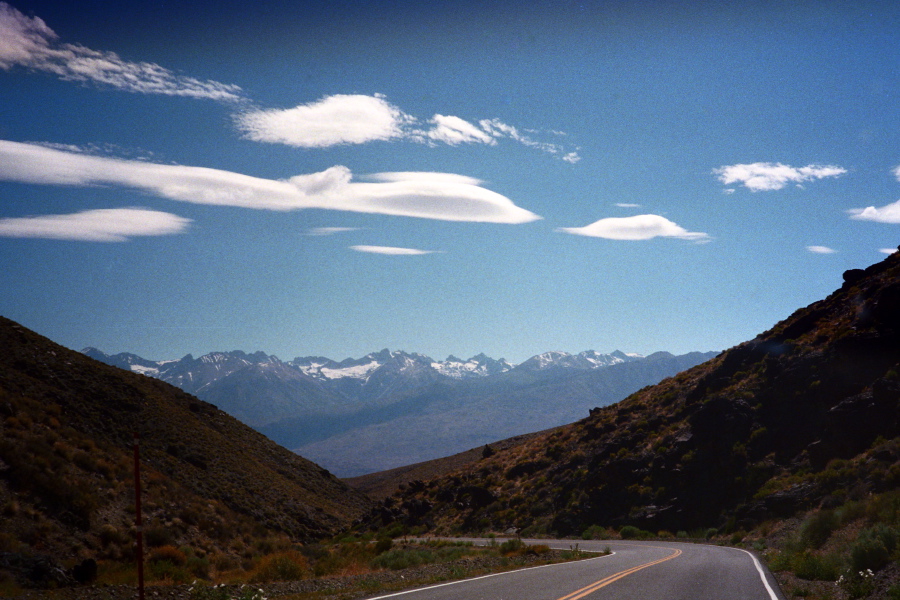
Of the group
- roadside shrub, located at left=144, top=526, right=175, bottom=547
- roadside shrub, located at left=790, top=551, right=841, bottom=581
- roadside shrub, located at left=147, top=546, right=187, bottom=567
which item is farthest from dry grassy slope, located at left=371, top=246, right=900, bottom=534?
roadside shrub, located at left=147, top=546, right=187, bottom=567

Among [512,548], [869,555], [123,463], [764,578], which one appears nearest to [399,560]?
[512,548]

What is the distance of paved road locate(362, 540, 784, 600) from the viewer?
41.6ft

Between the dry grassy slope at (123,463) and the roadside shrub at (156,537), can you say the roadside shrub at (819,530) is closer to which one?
the roadside shrub at (156,537)

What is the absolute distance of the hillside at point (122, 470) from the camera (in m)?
22.4

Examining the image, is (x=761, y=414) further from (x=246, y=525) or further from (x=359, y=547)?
(x=246, y=525)

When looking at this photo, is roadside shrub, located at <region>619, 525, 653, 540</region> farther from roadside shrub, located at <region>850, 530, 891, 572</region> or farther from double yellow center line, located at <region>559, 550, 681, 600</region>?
roadside shrub, located at <region>850, 530, 891, 572</region>

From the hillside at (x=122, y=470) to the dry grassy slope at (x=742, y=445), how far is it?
1214 centimetres

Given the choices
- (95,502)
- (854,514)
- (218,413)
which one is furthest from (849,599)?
(218,413)

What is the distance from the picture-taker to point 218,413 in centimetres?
6438

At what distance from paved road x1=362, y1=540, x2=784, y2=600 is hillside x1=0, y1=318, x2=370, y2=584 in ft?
47.9

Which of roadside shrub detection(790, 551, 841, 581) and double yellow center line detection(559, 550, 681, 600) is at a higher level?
double yellow center line detection(559, 550, 681, 600)

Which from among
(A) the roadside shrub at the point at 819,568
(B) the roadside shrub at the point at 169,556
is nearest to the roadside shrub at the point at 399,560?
(B) the roadside shrub at the point at 169,556

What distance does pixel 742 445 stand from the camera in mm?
41562

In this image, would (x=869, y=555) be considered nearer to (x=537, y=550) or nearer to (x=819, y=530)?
(x=819, y=530)
